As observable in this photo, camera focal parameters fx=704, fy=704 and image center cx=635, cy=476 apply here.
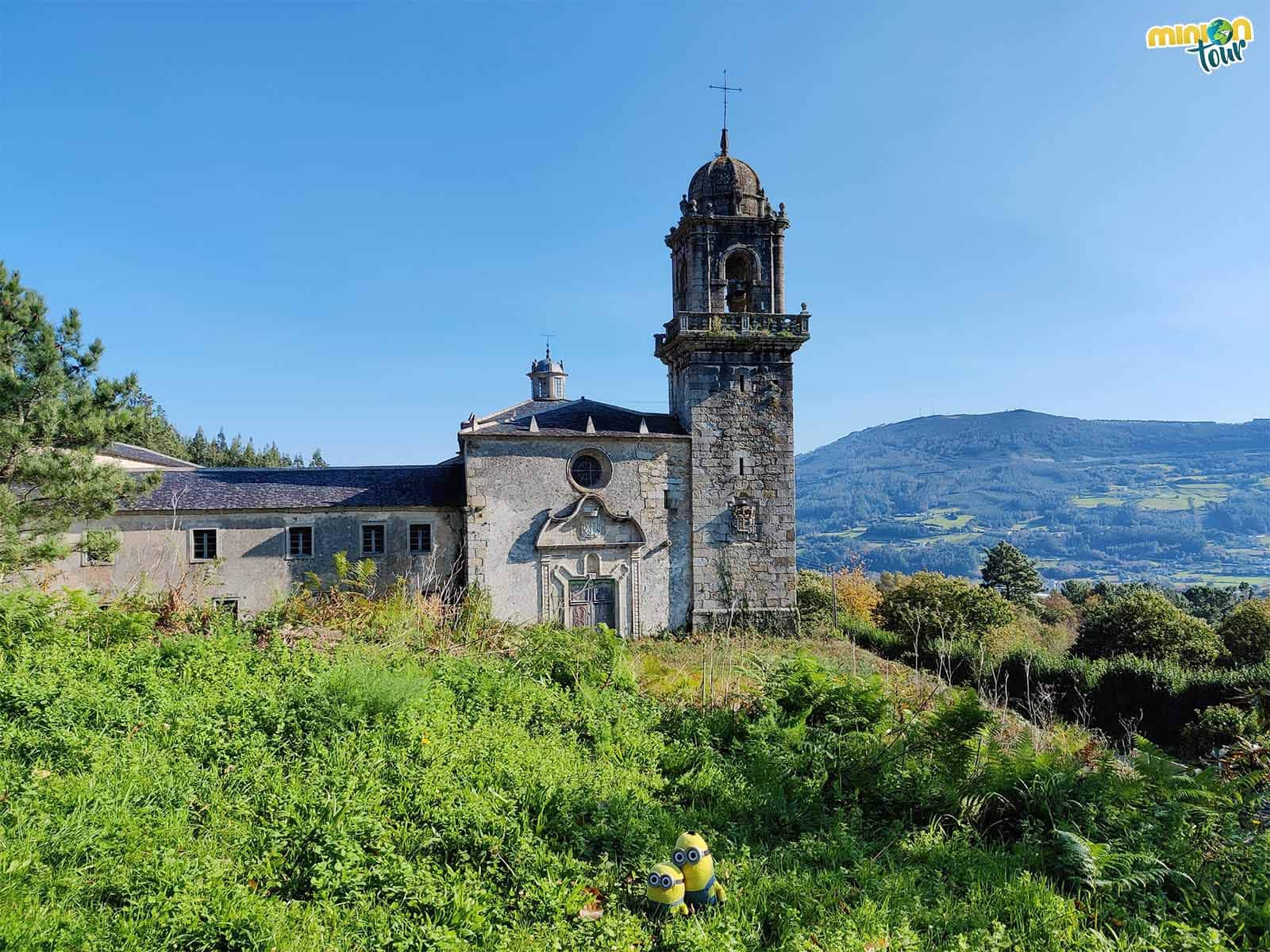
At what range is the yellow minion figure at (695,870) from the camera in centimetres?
548

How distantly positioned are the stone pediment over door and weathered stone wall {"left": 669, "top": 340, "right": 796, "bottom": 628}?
230 centimetres

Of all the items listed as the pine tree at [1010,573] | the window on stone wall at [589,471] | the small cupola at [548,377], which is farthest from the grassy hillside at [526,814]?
the pine tree at [1010,573]

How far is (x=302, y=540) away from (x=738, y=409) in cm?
1462

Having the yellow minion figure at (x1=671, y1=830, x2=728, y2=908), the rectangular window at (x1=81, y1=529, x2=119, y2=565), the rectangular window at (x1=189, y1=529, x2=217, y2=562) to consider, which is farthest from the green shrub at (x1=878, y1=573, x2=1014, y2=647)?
the rectangular window at (x1=81, y1=529, x2=119, y2=565)

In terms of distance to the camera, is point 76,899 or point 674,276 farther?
point 674,276

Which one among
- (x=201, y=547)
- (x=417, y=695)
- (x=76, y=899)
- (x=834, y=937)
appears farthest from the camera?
(x=201, y=547)

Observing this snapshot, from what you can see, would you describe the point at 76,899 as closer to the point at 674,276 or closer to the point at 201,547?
the point at 201,547

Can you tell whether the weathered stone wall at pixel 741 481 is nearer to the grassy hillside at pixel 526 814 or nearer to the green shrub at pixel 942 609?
the green shrub at pixel 942 609

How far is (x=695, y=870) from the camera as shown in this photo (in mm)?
5480

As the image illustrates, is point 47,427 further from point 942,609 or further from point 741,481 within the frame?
point 942,609

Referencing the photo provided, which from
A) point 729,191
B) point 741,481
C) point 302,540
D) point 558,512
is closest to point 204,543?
point 302,540

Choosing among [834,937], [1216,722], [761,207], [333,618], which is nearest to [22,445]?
[333,618]

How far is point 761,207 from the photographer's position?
24.5 meters

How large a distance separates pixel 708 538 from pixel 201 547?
1572 cm
